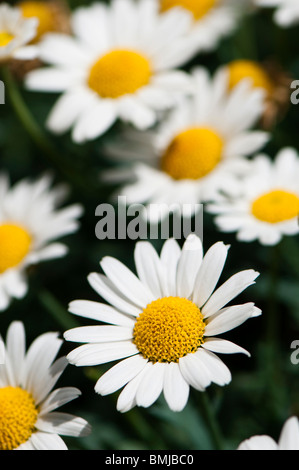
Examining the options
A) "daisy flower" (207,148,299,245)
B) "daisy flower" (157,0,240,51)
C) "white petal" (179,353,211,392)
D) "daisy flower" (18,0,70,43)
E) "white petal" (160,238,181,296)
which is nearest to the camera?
"white petal" (179,353,211,392)

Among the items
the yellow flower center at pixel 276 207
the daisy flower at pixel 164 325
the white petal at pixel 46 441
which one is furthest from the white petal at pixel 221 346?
the yellow flower center at pixel 276 207

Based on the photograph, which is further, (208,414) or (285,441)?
(208,414)

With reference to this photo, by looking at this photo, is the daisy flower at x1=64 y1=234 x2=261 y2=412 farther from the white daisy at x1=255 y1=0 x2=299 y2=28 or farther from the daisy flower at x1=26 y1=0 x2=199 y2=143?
Result: the white daisy at x1=255 y1=0 x2=299 y2=28

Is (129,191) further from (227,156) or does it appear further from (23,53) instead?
(23,53)

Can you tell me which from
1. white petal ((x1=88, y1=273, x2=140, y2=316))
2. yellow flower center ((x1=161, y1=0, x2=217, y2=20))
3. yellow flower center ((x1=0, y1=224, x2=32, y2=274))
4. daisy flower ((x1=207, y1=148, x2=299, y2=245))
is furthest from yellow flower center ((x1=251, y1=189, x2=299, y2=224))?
yellow flower center ((x1=161, y1=0, x2=217, y2=20))

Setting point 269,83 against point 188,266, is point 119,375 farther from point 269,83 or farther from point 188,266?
point 269,83

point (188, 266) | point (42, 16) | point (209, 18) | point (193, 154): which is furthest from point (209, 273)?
point (42, 16)

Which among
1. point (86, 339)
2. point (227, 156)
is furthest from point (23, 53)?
point (86, 339)
